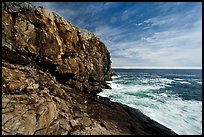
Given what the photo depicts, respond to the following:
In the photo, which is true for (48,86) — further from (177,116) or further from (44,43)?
(177,116)

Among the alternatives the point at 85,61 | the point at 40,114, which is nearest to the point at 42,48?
the point at 85,61

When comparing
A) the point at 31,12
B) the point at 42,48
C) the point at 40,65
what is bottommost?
the point at 40,65

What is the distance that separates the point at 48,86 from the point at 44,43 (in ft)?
22.4

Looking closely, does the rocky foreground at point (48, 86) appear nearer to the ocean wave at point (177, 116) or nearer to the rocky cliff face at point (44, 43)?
the rocky cliff face at point (44, 43)

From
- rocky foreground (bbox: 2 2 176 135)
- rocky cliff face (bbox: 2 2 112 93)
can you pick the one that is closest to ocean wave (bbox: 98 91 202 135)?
rocky foreground (bbox: 2 2 176 135)

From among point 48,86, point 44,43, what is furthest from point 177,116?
point 44,43

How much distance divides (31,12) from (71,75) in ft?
32.2

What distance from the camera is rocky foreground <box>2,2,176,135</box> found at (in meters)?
10.9

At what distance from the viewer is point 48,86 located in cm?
1658

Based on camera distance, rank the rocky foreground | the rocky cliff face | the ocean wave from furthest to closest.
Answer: the rocky cliff face, the ocean wave, the rocky foreground

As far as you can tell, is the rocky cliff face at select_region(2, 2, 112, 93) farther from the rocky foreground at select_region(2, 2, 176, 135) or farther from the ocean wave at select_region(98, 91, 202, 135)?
the ocean wave at select_region(98, 91, 202, 135)

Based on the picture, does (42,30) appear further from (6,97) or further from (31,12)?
(6,97)

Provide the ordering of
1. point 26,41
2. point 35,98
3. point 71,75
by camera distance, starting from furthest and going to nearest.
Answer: point 71,75 → point 26,41 → point 35,98

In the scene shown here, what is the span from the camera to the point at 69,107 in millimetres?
14211
